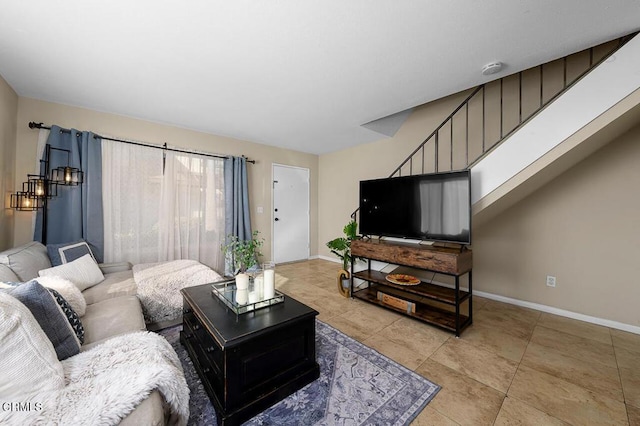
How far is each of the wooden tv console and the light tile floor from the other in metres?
0.10

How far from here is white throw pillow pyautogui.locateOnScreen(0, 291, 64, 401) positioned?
0.82m

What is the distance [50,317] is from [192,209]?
2640 millimetres

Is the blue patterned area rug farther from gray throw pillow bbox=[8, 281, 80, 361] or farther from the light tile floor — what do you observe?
gray throw pillow bbox=[8, 281, 80, 361]

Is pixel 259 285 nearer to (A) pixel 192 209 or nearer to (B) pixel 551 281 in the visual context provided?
(A) pixel 192 209

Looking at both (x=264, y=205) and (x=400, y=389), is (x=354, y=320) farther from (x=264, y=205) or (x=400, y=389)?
(x=264, y=205)

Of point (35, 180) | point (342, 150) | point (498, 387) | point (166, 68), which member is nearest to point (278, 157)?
point (342, 150)

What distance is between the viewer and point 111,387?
907 mm

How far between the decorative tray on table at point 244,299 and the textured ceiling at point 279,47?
1824 millimetres

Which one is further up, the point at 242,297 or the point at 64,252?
the point at 64,252

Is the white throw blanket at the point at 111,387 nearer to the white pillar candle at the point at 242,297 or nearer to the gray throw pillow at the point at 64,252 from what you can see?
the white pillar candle at the point at 242,297

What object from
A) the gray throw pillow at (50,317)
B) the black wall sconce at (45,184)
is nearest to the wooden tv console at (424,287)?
the gray throw pillow at (50,317)

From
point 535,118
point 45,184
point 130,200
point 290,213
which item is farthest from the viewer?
point 290,213

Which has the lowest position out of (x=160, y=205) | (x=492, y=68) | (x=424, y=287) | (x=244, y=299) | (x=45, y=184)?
(x=424, y=287)

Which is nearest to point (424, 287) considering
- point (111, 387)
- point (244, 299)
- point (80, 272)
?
point (244, 299)
